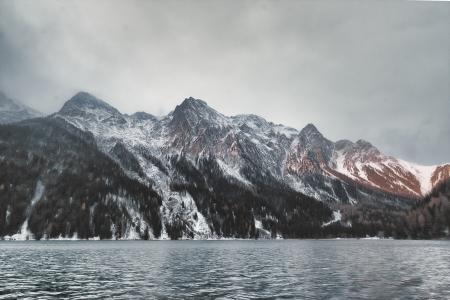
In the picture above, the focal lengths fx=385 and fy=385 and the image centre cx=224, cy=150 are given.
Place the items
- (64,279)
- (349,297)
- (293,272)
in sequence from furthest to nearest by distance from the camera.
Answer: (293,272) → (64,279) → (349,297)

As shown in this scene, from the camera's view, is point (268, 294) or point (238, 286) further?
point (238, 286)

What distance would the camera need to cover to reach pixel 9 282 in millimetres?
42781

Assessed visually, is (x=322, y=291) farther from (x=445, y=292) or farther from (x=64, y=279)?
(x=64, y=279)

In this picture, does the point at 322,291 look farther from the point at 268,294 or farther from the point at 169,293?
the point at 169,293

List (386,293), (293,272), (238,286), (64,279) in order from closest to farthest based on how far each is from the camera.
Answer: (386,293) < (238,286) < (64,279) < (293,272)

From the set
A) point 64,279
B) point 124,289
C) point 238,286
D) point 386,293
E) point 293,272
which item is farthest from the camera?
point 293,272

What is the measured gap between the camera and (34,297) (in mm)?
34281

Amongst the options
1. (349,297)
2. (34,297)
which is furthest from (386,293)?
(34,297)

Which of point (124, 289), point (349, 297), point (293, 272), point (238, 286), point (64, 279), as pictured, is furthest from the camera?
point (293, 272)

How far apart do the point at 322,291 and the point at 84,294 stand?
2291 cm

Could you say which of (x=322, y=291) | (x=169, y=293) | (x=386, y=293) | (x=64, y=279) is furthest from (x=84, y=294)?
(x=386, y=293)

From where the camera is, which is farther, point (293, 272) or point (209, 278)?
point (293, 272)

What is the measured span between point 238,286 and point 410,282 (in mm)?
19763

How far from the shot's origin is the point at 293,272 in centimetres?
5600
